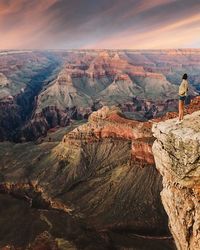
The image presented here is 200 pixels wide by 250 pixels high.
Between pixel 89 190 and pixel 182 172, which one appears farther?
pixel 89 190

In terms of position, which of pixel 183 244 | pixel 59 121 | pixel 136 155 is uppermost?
pixel 183 244

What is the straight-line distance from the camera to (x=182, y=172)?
17188 mm

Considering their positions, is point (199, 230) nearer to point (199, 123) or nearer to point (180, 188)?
point (180, 188)

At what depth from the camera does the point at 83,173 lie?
276 feet

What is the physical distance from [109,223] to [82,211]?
7655mm

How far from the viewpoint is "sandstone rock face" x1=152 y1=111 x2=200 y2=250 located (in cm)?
1661

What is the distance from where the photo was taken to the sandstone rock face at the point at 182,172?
16609mm

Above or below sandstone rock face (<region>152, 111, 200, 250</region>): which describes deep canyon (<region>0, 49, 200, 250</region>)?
below

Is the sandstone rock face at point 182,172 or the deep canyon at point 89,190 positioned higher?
the sandstone rock face at point 182,172

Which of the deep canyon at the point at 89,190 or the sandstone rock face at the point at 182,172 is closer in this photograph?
the sandstone rock face at the point at 182,172

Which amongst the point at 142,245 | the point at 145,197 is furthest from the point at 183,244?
the point at 145,197

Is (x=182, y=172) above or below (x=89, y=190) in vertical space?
above

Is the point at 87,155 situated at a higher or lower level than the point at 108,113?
lower

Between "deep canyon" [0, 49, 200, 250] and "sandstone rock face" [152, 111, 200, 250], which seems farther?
"deep canyon" [0, 49, 200, 250]
